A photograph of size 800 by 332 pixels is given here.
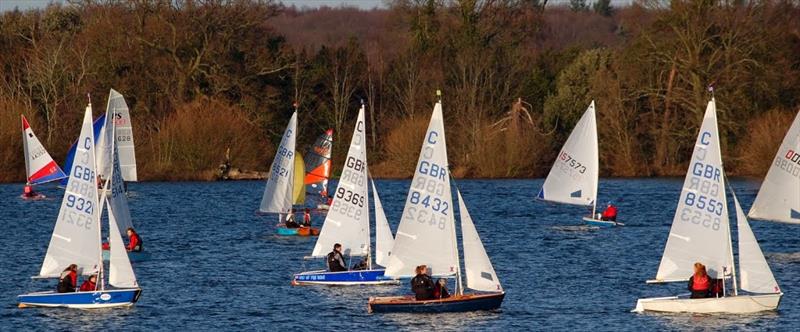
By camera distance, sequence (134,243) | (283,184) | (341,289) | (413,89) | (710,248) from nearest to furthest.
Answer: (710,248)
(341,289)
(134,243)
(283,184)
(413,89)

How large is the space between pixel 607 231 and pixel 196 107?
3862cm

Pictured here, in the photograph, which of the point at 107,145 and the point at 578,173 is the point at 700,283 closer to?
the point at 578,173

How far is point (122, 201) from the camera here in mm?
50156

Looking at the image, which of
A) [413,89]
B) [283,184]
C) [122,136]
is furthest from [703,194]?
[413,89]

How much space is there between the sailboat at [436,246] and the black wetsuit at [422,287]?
7.3 inches

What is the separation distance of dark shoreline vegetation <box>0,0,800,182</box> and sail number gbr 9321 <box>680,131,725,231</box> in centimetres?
5466

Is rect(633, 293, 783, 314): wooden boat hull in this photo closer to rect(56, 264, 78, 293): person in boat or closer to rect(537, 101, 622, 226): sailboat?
rect(56, 264, 78, 293): person in boat

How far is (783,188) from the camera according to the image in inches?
1943

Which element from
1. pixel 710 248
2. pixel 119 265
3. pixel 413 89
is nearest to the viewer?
pixel 710 248

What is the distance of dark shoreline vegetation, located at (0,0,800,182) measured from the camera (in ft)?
311

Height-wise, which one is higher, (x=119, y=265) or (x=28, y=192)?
(x=119, y=265)

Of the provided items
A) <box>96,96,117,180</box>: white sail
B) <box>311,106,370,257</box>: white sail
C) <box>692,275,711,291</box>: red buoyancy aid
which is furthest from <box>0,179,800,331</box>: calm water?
<box>96,96,117,180</box>: white sail

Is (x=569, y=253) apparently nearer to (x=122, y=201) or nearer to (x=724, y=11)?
(x=122, y=201)

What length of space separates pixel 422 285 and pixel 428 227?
167 centimetres
